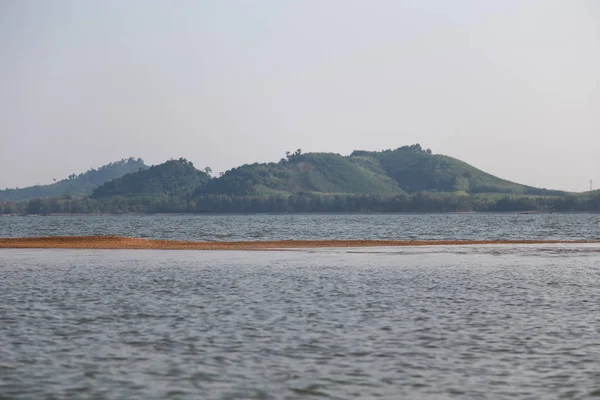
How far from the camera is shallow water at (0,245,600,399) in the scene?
1243cm

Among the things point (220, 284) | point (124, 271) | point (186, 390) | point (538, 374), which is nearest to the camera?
point (186, 390)

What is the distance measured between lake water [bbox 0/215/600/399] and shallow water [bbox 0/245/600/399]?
0.04m

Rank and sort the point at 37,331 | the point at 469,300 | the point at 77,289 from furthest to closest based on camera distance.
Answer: the point at 77,289, the point at 469,300, the point at 37,331

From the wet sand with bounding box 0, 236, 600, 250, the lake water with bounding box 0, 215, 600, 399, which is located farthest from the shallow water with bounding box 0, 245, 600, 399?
the wet sand with bounding box 0, 236, 600, 250

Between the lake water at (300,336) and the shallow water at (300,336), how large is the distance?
0.04 meters

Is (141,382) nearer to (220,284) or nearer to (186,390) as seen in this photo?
(186,390)

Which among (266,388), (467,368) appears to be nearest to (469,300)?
(467,368)

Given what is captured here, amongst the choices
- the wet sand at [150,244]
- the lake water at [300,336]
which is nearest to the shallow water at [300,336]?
the lake water at [300,336]

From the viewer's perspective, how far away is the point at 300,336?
55.2ft

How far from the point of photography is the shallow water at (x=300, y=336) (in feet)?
40.8

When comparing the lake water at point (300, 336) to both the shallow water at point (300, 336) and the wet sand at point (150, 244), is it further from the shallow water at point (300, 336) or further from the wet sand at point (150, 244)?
the wet sand at point (150, 244)

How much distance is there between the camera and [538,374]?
517 inches

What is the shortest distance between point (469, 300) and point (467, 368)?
9.95 meters

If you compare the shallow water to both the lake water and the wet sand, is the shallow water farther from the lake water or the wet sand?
the wet sand
